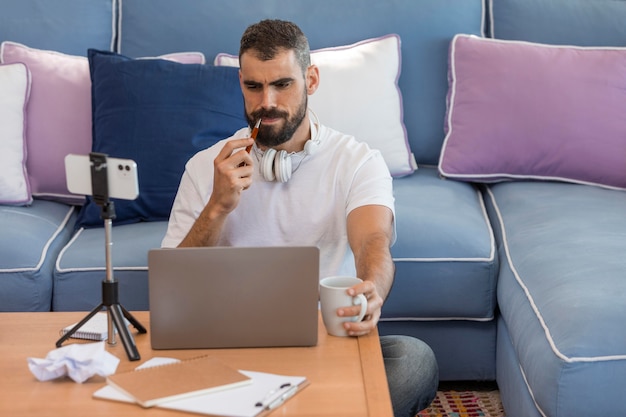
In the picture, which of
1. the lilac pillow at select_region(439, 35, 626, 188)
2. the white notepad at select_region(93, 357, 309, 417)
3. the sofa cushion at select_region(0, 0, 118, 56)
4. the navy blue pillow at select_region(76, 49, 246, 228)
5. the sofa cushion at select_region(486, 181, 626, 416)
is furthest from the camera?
the sofa cushion at select_region(0, 0, 118, 56)

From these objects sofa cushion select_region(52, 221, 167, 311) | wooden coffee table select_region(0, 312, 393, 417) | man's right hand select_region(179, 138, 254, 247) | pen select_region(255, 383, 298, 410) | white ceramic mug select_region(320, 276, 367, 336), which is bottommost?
sofa cushion select_region(52, 221, 167, 311)

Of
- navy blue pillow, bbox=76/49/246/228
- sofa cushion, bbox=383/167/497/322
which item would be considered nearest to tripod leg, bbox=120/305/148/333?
sofa cushion, bbox=383/167/497/322

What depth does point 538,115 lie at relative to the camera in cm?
278

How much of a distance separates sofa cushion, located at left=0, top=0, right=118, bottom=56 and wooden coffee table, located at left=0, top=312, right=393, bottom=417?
58.7 inches

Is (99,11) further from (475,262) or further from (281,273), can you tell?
(281,273)

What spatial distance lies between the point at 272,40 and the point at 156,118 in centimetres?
70

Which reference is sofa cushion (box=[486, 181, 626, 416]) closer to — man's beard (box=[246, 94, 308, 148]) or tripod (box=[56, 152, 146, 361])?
man's beard (box=[246, 94, 308, 148])

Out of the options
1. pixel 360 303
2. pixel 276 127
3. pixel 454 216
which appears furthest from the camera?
pixel 454 216

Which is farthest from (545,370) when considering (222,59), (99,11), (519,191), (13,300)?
(99,11)

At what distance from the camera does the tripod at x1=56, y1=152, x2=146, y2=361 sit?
1432 mm

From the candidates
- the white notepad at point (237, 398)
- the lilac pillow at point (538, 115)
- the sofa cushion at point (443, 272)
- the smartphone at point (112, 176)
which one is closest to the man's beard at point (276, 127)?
the sofa cushion at point (443, 272)

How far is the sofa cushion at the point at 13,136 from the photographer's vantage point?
8.75 feet

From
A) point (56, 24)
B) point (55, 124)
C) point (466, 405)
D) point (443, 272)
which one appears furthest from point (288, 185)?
point (56, 24)

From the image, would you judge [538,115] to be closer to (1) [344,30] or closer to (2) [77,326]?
(1) [344,30]
